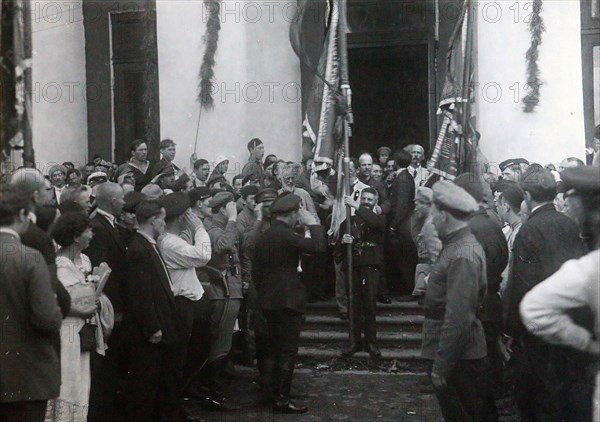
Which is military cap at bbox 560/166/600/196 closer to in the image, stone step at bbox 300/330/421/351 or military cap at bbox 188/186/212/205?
military cap at bbox 188/186/212/205


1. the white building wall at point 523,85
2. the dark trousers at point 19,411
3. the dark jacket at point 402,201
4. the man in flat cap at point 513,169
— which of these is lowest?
the dark trousers at point 19,411

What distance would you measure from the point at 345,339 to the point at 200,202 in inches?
106

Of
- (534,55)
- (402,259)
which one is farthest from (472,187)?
(534,55)

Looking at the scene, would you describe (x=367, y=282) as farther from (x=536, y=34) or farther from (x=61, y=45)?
(x=61, y=45)

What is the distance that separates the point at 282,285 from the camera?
255 inches

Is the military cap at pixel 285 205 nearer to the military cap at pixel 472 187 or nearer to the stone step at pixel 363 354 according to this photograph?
the military cap at pixel 472 187

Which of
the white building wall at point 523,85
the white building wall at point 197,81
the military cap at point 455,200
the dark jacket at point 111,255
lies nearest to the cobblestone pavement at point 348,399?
the dark jacket at point 111,255

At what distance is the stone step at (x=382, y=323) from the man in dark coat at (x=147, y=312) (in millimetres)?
3347

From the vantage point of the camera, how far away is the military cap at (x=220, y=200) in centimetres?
703

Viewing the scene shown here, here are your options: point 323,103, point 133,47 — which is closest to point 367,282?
point 323,103

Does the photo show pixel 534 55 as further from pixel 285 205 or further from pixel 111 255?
pixel 111 255

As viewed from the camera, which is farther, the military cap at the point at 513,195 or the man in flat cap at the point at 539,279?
the military cap at the point at 513,195

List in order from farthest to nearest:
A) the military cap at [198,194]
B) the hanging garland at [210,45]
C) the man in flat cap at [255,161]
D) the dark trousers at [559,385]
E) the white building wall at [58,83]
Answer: the white building wall at [58,83] < the hanging garland at [210,45] < the man in flat cap at [255,161] < the military cap at [198,194] < the dark trousers at [559,385]

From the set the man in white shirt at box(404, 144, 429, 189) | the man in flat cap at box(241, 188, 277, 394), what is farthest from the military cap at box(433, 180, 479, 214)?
the man in white shirt at box(404, 144, 429, 189)
